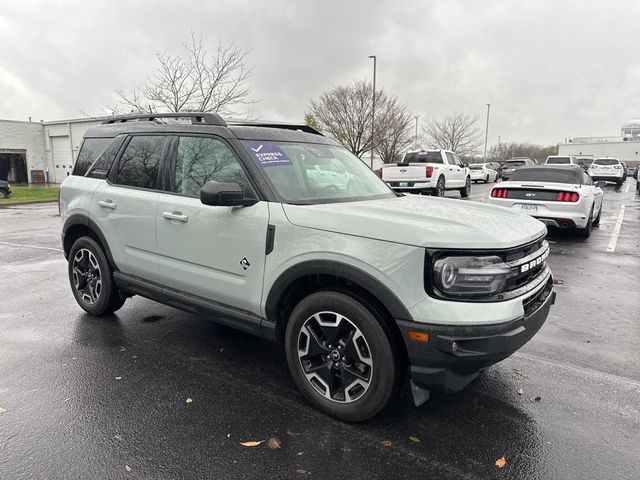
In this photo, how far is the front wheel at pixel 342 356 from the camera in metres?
2.73

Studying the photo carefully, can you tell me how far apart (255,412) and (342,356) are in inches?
28.5

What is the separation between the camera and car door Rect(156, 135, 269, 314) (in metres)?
3.25

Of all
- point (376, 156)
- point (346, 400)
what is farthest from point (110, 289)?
point (376, 156)

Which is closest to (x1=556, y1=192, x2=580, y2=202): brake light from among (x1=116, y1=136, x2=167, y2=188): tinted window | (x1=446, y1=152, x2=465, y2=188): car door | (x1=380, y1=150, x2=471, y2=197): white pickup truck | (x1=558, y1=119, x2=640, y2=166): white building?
(x1=380, y1=150, x2=471, y2=197): white pickup truck

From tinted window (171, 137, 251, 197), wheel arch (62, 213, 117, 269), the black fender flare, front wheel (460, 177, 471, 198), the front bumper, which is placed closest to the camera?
the front bumper

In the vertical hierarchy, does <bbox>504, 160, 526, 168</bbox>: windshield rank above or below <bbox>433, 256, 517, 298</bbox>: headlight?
above

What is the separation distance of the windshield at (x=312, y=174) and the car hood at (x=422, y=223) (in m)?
0.23

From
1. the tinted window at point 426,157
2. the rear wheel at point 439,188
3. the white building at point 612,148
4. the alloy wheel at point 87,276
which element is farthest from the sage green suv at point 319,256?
the white building at point 612,148

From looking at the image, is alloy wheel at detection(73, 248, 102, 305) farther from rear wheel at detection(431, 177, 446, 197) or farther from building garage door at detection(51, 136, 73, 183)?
building garage door at detection(51, 136, 73, 183)

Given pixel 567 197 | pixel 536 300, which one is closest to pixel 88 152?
pixel 536 300

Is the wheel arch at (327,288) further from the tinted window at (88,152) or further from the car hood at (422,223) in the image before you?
the tinted window at (88,152)

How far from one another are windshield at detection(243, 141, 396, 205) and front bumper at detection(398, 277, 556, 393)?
1281mm

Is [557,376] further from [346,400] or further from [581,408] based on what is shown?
[346,400]

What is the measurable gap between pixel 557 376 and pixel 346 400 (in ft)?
6.07
